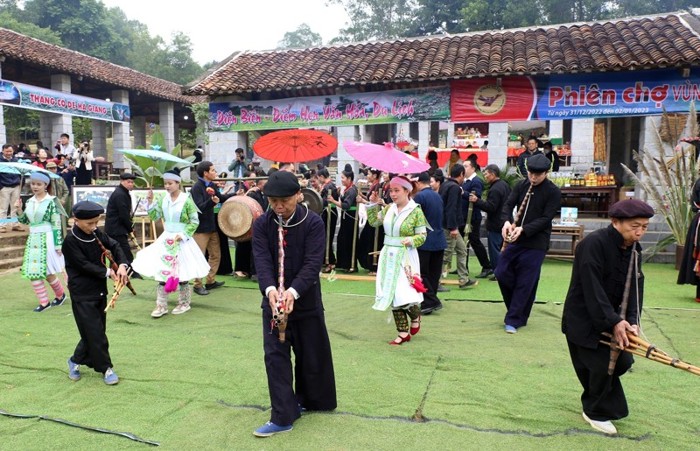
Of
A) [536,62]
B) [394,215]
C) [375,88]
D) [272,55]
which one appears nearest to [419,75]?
[375,88]

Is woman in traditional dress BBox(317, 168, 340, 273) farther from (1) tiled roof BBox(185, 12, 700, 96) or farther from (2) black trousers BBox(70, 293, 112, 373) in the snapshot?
(2) black trousers BBox(70, 293, 112, 373)

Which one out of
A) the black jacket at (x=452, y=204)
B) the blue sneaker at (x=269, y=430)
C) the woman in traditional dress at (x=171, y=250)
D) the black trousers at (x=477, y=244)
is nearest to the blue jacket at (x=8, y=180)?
the woman in traditional dress at (x=171, y=250)

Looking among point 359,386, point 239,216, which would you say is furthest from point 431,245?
point 239,216

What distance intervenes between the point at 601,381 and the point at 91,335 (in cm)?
381

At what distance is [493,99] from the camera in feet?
41.0

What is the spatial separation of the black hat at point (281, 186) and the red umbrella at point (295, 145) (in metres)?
4.01

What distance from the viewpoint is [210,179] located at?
26.4ft

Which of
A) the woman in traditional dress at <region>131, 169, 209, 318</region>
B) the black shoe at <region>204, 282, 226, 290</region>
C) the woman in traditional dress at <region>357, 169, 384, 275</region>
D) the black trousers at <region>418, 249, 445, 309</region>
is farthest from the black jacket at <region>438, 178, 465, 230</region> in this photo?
the black shoe at <region>204, 282, 226, 290</region>

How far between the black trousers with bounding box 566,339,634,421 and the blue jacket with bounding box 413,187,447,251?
2.81 metres

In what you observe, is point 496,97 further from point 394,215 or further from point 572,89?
point 394,215

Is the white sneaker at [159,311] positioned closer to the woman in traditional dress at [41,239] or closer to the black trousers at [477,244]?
the woman in traditional dress at [41,239]

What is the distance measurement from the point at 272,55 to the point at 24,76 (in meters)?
9.19

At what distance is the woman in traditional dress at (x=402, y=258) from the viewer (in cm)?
554

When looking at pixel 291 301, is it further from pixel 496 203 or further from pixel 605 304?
pixel 496 203
